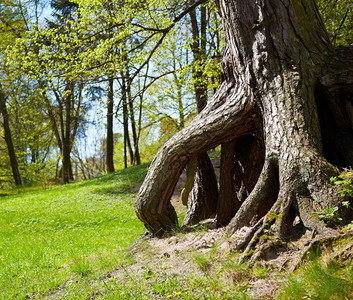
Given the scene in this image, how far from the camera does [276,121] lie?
4.05 metres

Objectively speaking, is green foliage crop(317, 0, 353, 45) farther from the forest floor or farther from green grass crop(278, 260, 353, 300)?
green grass crop(278, 260, 353, 300)

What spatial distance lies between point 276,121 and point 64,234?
7.00 meters

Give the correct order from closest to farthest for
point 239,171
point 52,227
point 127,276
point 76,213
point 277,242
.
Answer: point 277,242
point 127,276
point 239,171
point 52,227
point 76,213

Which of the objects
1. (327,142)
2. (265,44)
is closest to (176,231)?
(327,142)

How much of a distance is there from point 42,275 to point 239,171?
3.57 m

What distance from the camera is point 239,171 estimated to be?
18.4 feet

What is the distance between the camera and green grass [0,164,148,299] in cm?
464

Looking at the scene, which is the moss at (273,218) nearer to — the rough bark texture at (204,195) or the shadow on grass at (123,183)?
the rough bark texture at (204,195)

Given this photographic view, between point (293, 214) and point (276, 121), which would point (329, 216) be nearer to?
point (293, 214)

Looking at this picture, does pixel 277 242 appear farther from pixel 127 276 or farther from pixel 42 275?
pixel 42 275

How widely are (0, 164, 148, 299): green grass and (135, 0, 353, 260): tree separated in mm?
1477

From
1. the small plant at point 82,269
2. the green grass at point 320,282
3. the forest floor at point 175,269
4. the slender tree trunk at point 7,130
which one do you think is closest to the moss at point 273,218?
the forest floor at point 175,269

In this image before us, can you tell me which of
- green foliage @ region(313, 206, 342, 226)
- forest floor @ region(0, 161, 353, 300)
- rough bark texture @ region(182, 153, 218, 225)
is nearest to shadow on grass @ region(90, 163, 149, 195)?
forest floor @ region(0, 161, 353, 300)

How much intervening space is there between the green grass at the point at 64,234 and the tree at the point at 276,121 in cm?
148
